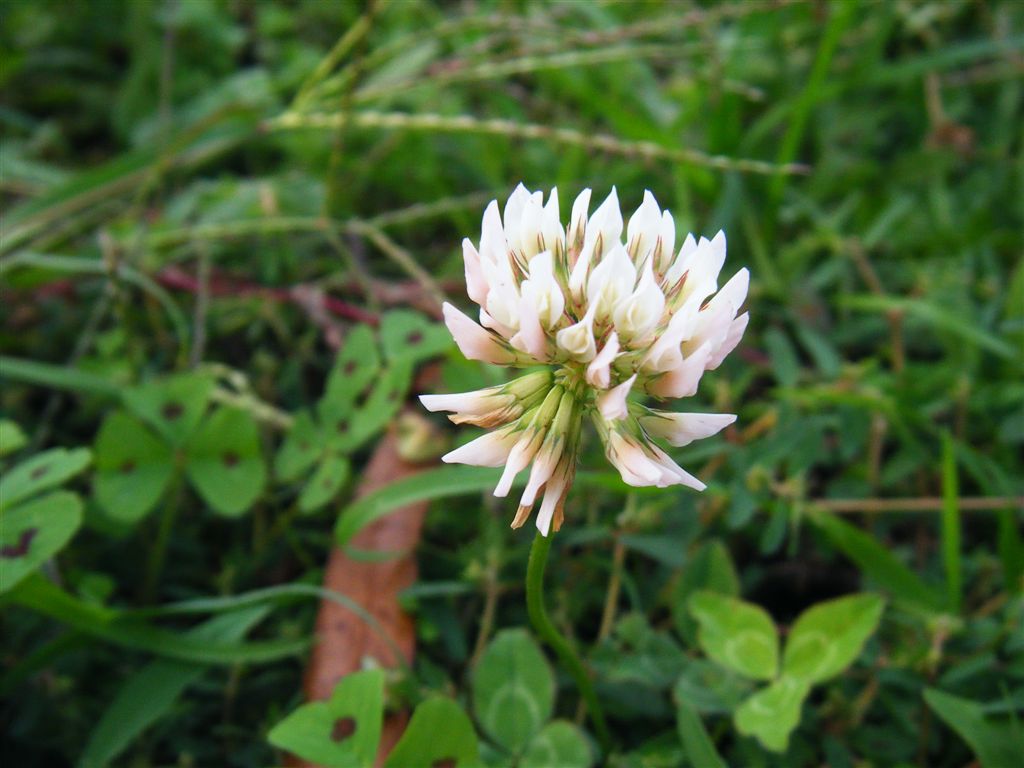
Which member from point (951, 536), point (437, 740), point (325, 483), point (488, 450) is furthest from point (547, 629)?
point (951, 536)

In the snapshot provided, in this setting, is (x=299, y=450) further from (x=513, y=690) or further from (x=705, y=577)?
(x=705, y=577)

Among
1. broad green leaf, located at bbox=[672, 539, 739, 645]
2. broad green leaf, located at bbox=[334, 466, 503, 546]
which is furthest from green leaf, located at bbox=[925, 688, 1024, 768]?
broad green leaf, located at bbox=[334, 466, 503, 546]

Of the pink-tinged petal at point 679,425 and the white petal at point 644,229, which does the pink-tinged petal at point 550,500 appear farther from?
the white petal at point 644,229

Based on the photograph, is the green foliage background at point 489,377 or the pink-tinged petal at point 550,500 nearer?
the pink-tinged petal at point 550,500

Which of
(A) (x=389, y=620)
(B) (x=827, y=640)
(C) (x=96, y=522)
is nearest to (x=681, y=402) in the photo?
(B) (x=827, y=640)

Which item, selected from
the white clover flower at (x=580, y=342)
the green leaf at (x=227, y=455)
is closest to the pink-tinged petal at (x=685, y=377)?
the white clover flower at (x=580, y=342)

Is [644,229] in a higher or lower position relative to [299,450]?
higher

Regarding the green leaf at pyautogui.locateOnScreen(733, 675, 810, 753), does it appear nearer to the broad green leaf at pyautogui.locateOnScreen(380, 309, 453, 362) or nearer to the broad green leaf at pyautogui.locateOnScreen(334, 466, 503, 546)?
the broad green leaf at pyautogui.locateOnScreen(334, 466, 503, 546)
